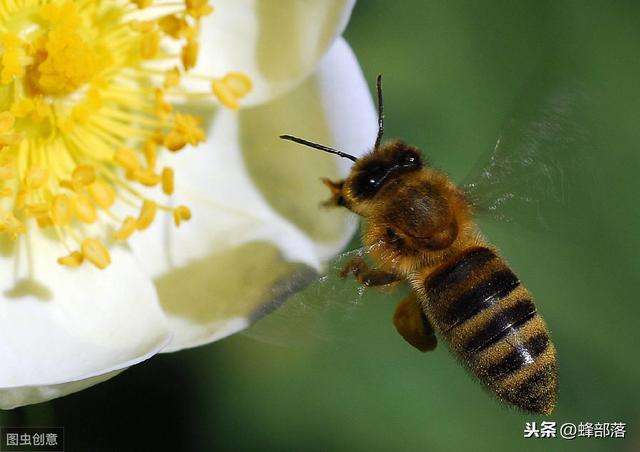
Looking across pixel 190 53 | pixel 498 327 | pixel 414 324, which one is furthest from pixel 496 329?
pixel 190 53

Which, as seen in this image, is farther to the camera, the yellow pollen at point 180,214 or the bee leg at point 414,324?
the yellow pollen at point 180,214

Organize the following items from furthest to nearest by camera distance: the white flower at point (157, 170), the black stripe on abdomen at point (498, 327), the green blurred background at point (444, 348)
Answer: the green blurred background at point (444, 348) < the white flower at point (157, 170) < the black stripe on abdomen at point (498, 327)

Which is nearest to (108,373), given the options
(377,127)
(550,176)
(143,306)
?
(143,306)

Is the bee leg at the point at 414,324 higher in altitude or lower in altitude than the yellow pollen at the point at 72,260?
lower

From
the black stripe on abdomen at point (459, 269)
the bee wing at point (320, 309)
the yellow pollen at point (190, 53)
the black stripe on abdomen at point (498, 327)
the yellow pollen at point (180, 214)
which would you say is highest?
the yellow pollen at point (190, 53)

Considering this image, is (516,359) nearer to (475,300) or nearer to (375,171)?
(475,300)

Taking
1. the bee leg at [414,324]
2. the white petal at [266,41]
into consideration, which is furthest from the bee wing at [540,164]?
the white petal at [266,41]

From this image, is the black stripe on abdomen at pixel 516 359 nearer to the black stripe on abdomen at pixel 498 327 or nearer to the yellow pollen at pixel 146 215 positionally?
the black stripe on abdomen at pixel 498 327
